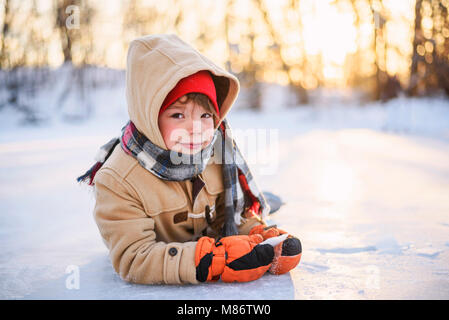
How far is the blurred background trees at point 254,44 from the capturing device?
650 centimetres

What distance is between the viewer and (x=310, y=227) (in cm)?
148

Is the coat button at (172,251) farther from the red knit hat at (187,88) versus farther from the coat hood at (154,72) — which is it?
the red knit hat at (187,88)

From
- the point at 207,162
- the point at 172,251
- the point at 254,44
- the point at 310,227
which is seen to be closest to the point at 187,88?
the point at 207,162

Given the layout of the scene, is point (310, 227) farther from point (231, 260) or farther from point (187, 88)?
point (187, 88)

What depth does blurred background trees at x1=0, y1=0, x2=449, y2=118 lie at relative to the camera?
→ 6504 millimetres

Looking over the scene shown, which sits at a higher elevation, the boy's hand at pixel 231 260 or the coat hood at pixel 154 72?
the coat hood at pixel 154 72

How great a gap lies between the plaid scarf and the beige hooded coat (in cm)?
3

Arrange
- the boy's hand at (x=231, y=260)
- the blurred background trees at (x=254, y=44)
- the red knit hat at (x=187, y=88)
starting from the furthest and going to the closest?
1. the blurred background trees at (x=254, y=44)
2. the red knit hat at (x=187, y=88)
3. the boy's hand at (x=231, y=260)

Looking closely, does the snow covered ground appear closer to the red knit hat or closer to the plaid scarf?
the plaid scarf

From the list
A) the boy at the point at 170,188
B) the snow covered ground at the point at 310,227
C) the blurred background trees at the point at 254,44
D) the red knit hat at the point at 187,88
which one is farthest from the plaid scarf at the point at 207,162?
the blurred background trees at the point at 254,44

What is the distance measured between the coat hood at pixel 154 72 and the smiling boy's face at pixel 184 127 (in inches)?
1.4

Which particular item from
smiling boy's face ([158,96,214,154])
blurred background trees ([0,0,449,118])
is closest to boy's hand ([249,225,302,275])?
smiling boy's face ([158,96,214,154])

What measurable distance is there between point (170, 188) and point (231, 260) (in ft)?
0.94
